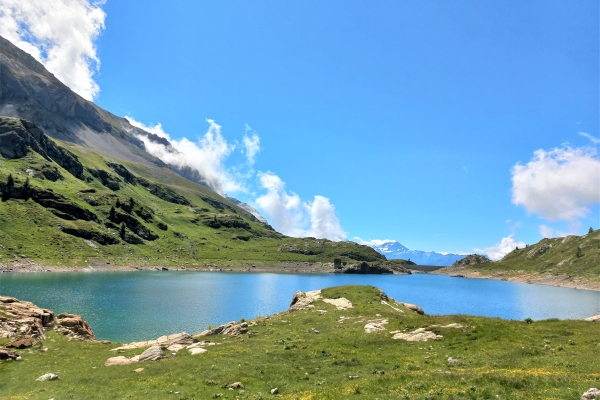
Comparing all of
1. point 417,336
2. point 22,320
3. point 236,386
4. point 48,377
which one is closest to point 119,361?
point 48,377

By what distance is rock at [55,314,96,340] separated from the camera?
151ft

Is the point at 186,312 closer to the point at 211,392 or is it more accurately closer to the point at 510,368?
the point at 211,392

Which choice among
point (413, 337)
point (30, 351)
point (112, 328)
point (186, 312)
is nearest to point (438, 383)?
point (413, 337)

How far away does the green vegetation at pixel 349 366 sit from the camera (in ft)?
62.0

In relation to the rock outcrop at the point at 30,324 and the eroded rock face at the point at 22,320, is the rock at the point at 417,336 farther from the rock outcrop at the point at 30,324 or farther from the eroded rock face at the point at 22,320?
the eroded rock face at the point at 22,320

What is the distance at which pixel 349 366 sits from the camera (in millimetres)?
27719

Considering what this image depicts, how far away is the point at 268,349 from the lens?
114 ft

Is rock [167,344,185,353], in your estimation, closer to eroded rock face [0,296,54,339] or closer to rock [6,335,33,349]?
rock [6,335,33,349]

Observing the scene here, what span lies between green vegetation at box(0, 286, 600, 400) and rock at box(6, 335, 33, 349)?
3.57 feet

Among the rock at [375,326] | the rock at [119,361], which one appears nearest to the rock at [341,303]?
the rock at [375,326]

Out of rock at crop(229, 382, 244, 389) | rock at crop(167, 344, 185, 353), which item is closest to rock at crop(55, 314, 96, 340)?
rock at crop(167, 344, 185, 353)

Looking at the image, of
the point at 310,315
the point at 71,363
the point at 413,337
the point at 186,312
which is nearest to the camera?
the point at 71,363

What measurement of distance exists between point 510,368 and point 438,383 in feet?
25.5

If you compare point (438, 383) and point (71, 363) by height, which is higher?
point (438, 383)
